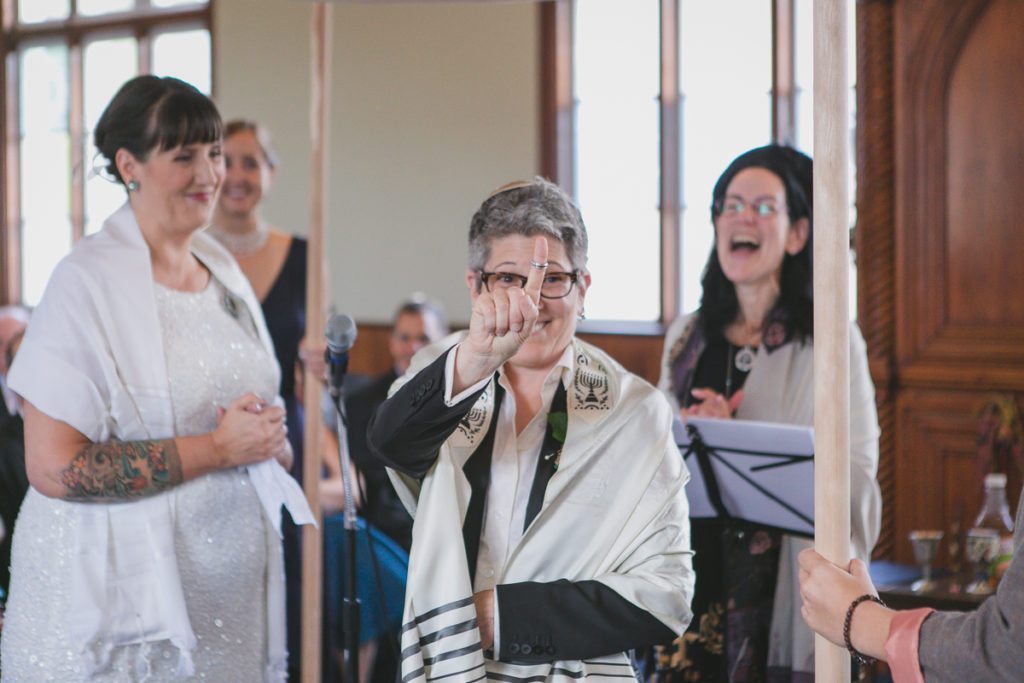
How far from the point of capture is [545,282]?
63.9 inches

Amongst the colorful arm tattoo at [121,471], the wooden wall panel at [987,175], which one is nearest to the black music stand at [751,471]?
the colorful arm tattoo at [121,471]

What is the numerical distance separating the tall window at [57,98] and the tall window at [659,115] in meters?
3.49

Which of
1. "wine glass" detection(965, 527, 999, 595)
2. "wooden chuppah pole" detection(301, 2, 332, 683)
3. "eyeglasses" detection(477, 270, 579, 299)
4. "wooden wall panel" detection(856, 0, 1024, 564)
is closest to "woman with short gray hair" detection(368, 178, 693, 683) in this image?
"eyeglasses" detection(477, 270, 579, 299)

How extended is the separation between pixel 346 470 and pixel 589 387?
0.54m

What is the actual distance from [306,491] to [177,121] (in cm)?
78

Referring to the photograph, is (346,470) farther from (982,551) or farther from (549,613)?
(982,551)

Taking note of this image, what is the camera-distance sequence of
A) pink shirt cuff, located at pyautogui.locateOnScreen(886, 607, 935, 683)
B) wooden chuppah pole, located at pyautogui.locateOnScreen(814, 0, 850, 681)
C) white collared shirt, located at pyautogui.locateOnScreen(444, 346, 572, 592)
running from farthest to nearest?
white collared shirt, located at pyautogui.locateOnScreen(444, 346, 572, 592) → pink shirt cuff, located at pyautogui.locateOnScreen(886, 607, 935, 683) → wooden chuppah pole, located at pyautogui.locateOnScreen(814, 0, 850, 681)

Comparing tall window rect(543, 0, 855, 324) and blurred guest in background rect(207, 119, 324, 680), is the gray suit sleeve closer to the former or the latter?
blurred guest in background rect(207, 119, 324, 680)

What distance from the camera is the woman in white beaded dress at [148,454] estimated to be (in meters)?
1.92

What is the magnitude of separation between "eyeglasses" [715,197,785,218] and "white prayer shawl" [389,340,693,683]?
0.93 m

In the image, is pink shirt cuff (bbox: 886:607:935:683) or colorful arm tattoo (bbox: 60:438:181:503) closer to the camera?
pink shirt cuff (bbox: 886:607:935:683)

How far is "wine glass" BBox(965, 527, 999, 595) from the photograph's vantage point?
3068mm

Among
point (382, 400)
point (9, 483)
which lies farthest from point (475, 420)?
point (382, 400)

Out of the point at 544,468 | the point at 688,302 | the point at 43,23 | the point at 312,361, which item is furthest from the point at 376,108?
the point at 544,468
